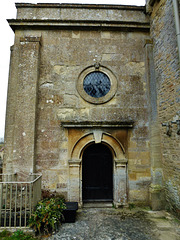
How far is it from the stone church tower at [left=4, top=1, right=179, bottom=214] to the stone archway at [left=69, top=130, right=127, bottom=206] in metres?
0.03

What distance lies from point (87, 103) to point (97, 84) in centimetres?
82

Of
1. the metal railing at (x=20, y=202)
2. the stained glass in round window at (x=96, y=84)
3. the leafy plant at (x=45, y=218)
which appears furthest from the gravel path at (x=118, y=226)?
the stained glass in round window at (x=96, y=84)

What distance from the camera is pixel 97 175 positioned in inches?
233

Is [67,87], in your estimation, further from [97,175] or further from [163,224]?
[163,224]

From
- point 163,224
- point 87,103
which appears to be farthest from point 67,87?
point 163,224

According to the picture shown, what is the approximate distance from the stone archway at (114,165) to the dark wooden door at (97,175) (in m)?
0.35

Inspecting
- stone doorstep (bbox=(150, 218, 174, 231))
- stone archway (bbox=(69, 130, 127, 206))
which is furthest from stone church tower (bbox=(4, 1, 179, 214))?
stone doorstep (bbox=(150, 218, 174, 231))

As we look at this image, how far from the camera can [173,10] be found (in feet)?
15.1

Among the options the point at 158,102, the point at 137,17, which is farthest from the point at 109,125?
the point at 137,17

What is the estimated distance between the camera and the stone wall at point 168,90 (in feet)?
15.4

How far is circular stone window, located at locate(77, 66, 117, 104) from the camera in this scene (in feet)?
19.0

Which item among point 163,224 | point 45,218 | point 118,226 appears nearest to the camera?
point 45,218

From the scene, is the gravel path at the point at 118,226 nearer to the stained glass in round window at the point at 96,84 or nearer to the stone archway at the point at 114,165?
the stone archway at the point at 114,165

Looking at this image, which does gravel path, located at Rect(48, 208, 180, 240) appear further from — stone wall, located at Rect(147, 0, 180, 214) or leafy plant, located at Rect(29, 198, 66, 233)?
stone wall, located at Rect(147, 0, 180, 214)
